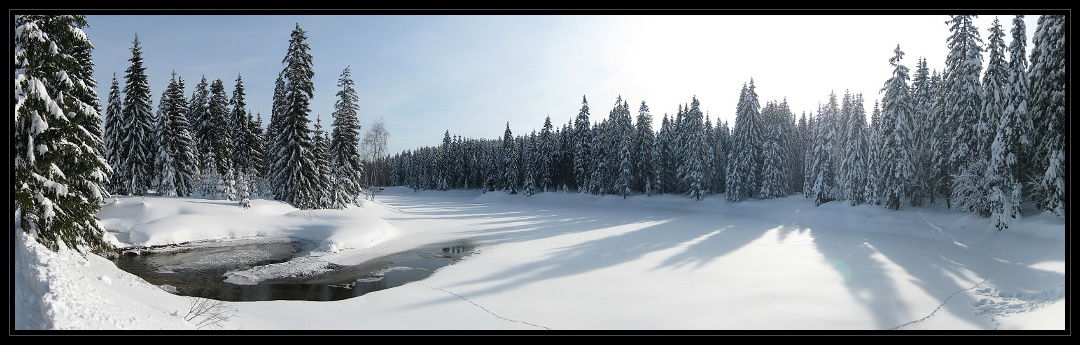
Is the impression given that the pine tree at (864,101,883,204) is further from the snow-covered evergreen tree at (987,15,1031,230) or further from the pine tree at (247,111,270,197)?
the pine tree at (247,111,270,197)

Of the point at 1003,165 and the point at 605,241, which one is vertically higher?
the point at 1003,165

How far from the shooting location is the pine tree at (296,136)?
106 feet

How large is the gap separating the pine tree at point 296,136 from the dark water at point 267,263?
434 inches

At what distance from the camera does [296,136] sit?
32.2m

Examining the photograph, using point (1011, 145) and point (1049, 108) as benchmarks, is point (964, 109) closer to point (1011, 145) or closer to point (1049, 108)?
point (1011, 145)

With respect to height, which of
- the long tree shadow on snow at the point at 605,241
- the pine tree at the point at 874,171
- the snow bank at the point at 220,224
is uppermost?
the pine tree at the point at 874,171

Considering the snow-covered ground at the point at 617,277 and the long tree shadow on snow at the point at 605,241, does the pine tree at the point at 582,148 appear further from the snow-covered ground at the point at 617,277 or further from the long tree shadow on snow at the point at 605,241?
the snow-covered ground at the point at 617,277

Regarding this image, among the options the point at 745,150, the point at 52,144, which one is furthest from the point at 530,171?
the point at 52,144

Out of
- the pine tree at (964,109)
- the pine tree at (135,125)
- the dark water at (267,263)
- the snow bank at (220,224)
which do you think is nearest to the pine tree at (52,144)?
the dark water at (267,263)

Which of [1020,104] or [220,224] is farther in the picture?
[220,224]

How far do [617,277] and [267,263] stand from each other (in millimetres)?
14136

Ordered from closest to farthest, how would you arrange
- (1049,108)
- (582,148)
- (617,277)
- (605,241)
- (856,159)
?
1. (617,277)
2. (1049,108)
3. (605,241)
4. (856,159)
5. (582,148)
